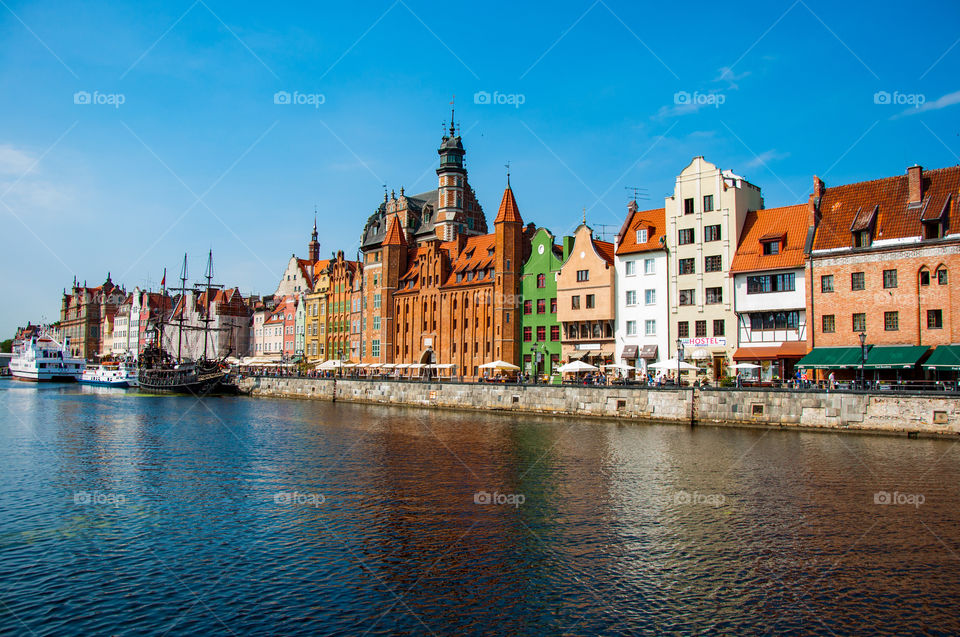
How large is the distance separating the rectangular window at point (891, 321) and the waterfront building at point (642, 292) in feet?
64.0

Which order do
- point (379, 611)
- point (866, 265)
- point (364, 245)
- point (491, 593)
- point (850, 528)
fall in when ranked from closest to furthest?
point (379, 611)
point (491, 593)
point (850, 528)
point (866, 265)
point (364, 245)

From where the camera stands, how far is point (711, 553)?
20734 mm

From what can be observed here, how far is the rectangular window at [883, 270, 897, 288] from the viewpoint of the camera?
51469mm

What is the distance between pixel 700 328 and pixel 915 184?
20199 millimetres

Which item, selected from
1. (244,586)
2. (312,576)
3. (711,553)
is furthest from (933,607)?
(244,586)

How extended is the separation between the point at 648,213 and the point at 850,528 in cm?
5301

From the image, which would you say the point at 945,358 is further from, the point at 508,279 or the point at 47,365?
the point at 47,365

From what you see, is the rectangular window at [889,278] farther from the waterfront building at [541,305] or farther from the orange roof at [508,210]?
the orange roof at [508,210]

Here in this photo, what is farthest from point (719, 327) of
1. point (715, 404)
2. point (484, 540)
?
point (484, 540)

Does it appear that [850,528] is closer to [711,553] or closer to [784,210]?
[711,553]

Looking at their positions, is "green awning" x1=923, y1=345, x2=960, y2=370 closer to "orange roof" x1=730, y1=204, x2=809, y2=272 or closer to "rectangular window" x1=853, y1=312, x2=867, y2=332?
"rectangular window" x1=853, y1=312, x2=867, y2=332

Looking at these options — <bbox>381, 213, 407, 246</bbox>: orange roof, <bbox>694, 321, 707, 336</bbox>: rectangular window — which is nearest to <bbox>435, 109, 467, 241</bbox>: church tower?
<bbox>381, 213, 407, 246</bbox>: orange roof

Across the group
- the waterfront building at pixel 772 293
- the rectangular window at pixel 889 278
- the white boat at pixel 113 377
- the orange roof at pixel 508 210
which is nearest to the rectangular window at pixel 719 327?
the waterfront building at pixel 772 293

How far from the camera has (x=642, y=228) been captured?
7012cm
